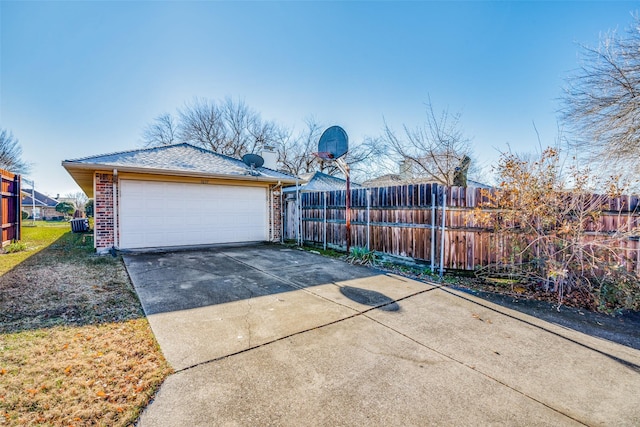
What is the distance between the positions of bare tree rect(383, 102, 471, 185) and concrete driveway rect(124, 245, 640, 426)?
7.36 metres

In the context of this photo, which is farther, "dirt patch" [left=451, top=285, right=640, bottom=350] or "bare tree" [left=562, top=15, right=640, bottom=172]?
"bare tree" [left=562, top=15, right=640, bottom=172]

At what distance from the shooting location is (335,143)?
8109mm

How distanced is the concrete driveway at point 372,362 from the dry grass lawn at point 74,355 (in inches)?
7.6

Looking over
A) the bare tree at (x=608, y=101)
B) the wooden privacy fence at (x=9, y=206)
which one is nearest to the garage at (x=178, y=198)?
the wooden privacy fence at (x=9, y=206)

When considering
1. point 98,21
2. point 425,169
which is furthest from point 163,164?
point 425,169

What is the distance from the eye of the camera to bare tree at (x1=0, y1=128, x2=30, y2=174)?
958 inches

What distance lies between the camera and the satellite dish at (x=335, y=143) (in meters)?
7.96

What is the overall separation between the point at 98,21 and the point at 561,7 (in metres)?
12.2

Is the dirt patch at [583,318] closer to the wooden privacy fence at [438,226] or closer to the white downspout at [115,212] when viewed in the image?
the wooden privacy fence at [438,226]

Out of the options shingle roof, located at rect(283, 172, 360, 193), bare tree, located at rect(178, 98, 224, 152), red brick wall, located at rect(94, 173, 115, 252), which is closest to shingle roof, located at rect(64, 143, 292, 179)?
red brick wall, located at rect(94, 173, 115, 252)

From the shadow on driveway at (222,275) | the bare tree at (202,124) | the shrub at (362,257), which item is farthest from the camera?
the bare tree at (202,124)

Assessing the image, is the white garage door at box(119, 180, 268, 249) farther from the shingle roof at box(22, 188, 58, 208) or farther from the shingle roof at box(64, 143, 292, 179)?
the shingle roof at box(22, 188, 58, 208)

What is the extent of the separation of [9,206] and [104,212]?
4368 mm

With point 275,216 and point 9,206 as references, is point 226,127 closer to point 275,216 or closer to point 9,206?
point 275,216
